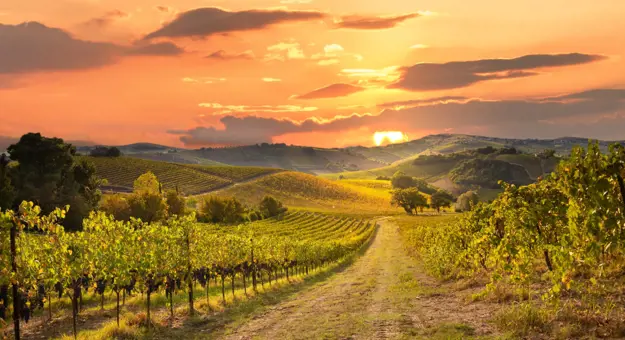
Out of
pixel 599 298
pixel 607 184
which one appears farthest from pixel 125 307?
pixel 607 184

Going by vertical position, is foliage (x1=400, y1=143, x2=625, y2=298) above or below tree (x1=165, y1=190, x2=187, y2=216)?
above

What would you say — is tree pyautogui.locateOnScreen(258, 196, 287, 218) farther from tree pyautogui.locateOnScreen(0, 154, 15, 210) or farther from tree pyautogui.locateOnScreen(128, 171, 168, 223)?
tree pyautogui.locateOnScreen(0, 154, 15, 210)

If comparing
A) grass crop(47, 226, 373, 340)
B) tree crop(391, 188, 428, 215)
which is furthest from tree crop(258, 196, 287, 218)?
grass crop(47, 226, 373, 340)

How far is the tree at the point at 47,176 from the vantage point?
80.1 meters

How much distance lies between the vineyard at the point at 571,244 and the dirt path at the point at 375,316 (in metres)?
1.87

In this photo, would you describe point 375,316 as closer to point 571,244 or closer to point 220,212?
point 571,244

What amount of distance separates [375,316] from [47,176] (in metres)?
78.1

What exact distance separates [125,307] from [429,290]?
20.3 metres

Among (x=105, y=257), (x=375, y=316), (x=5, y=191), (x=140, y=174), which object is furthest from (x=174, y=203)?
(x=375, y=316)

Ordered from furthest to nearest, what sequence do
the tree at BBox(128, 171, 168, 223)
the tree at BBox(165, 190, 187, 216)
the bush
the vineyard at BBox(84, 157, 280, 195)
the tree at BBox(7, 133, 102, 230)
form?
Result: 1. the vineyard at BBox(84, 157, 280, 195)
2. the bush
3. the tree at BBox(165, 190, 187, 216)
4. the tree at BBox(128, 171, 168, 223)
5. the tree at BBox(7, 133, 102, 230)

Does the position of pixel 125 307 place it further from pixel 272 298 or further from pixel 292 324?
pixel 292 324

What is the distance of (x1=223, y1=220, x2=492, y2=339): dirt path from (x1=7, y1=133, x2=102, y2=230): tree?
6551 centimetres

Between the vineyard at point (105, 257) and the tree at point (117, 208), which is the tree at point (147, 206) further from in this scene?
the vineyard at point (105, 257)

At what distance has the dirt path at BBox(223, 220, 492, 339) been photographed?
700 inches
